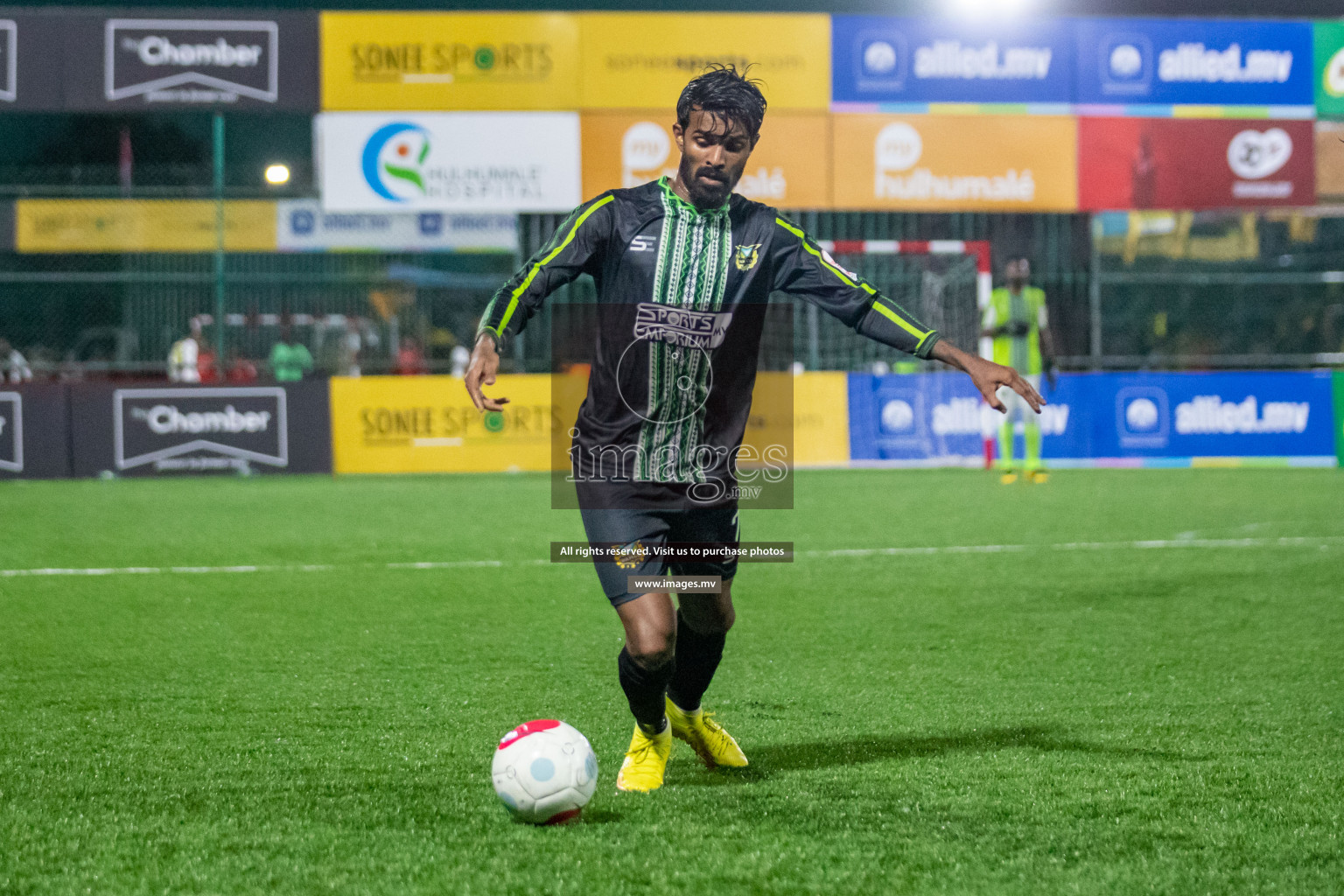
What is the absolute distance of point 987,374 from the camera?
11.7 feet

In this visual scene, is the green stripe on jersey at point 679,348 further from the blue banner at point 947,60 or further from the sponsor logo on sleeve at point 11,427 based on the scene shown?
the blue banner at point 947,60

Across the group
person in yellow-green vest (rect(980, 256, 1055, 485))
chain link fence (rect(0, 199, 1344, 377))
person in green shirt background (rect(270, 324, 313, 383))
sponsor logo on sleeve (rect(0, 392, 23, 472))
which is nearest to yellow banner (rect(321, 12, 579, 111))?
chain link fence (rect(0, 199, 1344, 377))

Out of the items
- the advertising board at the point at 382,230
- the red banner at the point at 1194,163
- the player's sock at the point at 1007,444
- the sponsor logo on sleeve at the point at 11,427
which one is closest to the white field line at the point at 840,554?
the player's sock at the point at 1007,444

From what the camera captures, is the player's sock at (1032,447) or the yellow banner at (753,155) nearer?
the player's sock at (1032,447)

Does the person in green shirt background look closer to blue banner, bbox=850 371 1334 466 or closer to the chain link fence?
the chain link fence

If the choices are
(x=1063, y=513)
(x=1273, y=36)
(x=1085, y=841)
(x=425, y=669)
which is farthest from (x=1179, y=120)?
(x=1085, y=841)

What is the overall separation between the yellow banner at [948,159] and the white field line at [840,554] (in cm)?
858

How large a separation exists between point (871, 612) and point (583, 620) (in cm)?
137

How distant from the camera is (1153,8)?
2644 centimetres

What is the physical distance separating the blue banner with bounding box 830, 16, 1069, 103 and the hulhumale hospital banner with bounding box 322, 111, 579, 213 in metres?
3.51

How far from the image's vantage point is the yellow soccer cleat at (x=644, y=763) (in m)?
3.65

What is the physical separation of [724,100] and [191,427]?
13.1 meters

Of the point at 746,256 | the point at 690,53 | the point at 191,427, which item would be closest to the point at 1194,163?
the point at 690,53

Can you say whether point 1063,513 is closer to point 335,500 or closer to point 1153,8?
point 335,500
